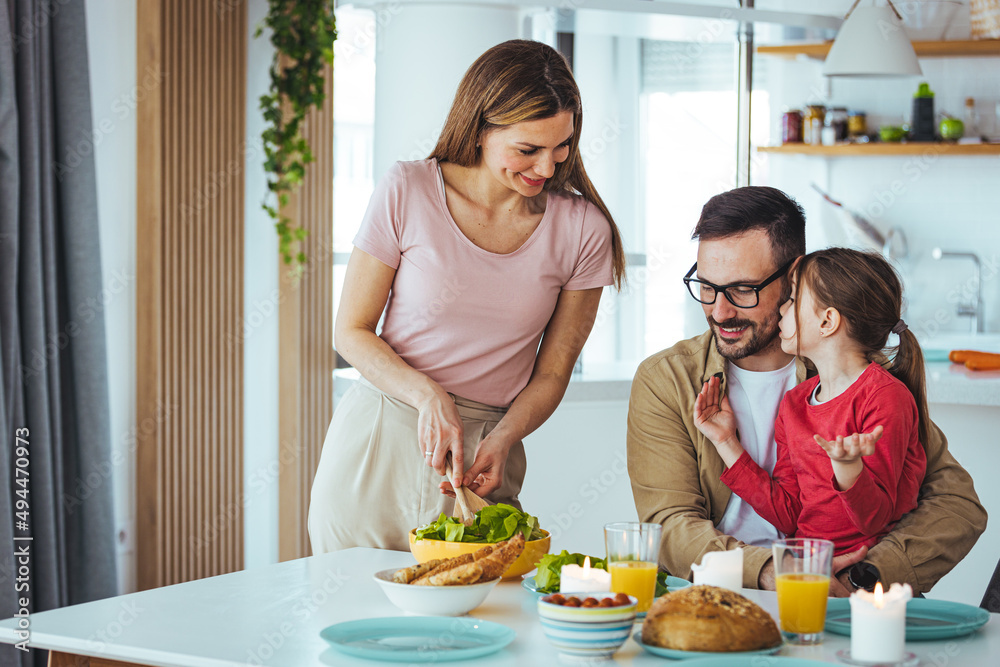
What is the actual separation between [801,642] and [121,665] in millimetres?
787

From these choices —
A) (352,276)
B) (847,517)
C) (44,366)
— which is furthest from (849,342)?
(44,366)

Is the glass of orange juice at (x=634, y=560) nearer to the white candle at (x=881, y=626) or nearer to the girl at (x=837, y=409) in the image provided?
the white candle at (x=881, y=626)

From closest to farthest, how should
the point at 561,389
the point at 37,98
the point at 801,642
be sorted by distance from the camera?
the point at 801,642 < the point at 561,389 < the point at 37,98

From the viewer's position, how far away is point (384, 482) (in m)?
1.86

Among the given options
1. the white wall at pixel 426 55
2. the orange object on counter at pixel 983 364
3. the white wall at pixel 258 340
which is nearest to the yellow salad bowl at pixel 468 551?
the white wall at pixel 426 55

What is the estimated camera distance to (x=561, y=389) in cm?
192

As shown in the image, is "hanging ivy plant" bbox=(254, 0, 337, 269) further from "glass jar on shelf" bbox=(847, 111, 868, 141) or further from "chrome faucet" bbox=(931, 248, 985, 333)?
"chrome faucet" bbox=(931, 248, 985, 333)

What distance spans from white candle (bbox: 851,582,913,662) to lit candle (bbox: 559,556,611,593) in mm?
301

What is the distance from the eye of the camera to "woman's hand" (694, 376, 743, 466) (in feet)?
6.00

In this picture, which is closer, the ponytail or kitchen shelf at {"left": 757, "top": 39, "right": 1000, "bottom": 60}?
the ponytail

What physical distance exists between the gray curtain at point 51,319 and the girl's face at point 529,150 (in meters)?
1.57

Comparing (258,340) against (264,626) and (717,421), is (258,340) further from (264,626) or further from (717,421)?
(264,626)

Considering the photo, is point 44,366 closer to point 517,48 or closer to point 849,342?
point 517,48

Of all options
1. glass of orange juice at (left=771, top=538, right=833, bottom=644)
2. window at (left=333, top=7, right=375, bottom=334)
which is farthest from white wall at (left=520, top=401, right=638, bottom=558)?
window at (left=333, top=7, right=375, bottom=334)
